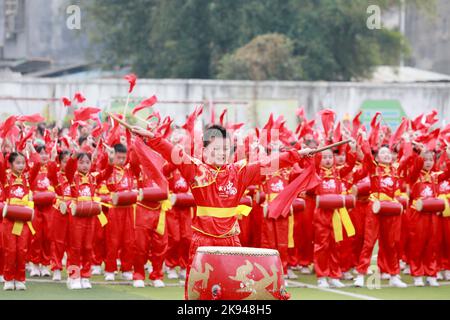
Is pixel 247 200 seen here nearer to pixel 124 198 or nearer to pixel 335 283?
pixel 335 283

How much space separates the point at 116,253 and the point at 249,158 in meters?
4.39

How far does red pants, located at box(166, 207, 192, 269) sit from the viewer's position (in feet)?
48.2

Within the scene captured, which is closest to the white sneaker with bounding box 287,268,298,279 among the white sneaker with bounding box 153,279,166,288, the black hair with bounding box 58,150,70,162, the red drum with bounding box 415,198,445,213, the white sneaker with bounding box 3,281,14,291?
the red drum with bounding box 415,198,445,213

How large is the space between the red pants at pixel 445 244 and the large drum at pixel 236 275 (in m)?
6.47

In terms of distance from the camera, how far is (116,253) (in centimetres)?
1448

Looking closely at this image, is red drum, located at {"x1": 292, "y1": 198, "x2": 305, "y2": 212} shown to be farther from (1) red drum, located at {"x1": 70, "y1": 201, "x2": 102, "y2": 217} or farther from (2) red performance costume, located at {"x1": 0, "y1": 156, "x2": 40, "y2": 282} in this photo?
(2) red performance costume, located at {"x1": 0, "y1": 156, "x2": 40, "y2": 282}

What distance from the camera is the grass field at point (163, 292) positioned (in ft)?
42.5

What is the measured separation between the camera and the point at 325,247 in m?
14.3

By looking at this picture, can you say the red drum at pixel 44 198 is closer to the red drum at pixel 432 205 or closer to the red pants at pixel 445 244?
the red drum at pixel 432 205

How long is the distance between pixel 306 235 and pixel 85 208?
3.45m

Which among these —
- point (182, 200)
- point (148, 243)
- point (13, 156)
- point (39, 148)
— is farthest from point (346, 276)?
point (13, 156)

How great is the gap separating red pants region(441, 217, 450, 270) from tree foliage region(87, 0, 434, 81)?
2011 centimetres

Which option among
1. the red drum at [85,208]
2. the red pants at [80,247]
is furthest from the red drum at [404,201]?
the red pants at [80,247]

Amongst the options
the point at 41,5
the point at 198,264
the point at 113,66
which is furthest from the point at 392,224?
the point at 41,5
